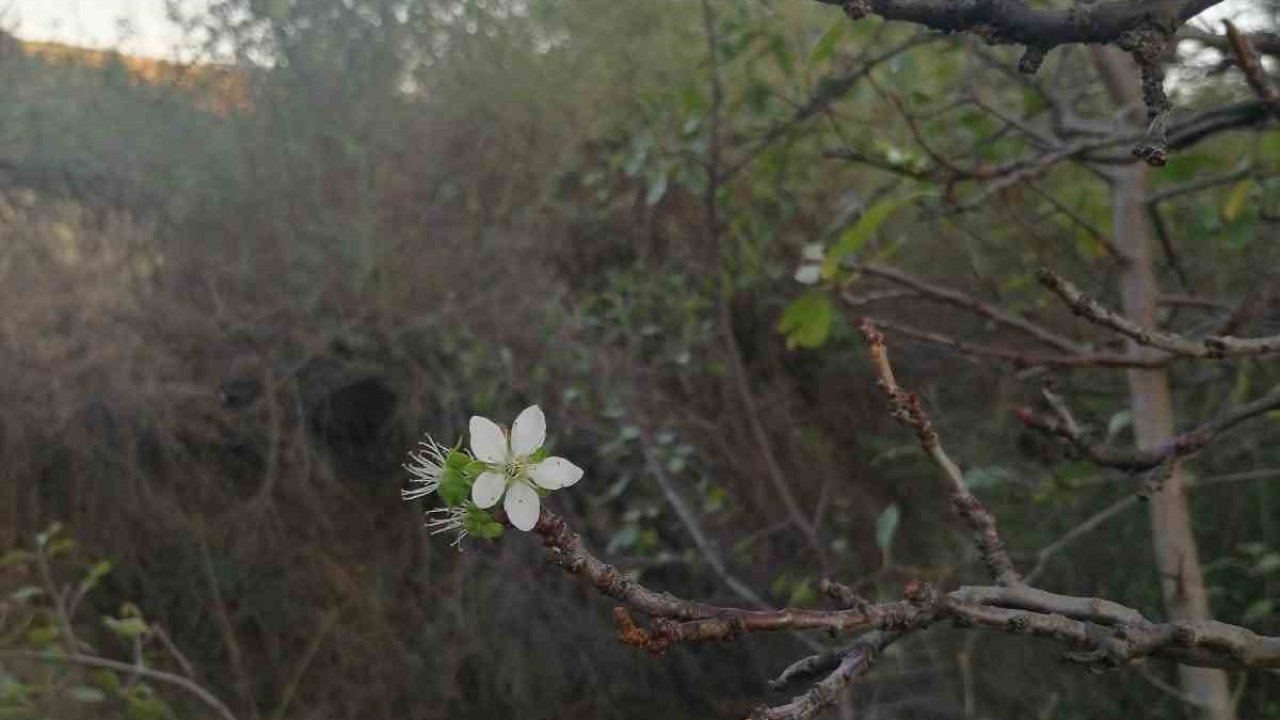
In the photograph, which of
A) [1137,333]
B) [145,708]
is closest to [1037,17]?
[1137,333]

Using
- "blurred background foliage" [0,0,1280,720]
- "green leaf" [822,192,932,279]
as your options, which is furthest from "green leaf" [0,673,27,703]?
"green leaf" [822,192,932,279]

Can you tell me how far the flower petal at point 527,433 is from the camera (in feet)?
2.28

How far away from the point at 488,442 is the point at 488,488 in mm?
33

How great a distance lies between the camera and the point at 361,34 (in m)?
3.57

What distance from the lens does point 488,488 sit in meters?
0.65

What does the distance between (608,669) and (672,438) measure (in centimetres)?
64

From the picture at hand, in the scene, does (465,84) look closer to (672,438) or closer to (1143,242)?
(672,438)

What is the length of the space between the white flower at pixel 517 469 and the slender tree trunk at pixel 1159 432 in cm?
80

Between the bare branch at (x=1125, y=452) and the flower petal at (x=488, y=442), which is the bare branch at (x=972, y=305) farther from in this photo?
the flower petal at (x=488, y=442)

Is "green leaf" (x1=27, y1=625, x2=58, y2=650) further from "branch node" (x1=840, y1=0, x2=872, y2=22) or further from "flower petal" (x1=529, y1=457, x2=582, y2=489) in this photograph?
"branch node" (x1=840, y1=0, x2=872, y2=22)

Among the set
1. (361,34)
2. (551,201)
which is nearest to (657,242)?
(551,201)

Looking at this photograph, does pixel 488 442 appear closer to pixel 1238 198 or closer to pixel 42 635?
pixel 1238 198

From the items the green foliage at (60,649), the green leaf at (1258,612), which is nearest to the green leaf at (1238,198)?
the green leaf at (1258,612)

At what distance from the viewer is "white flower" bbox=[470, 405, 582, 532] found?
0.63 m
